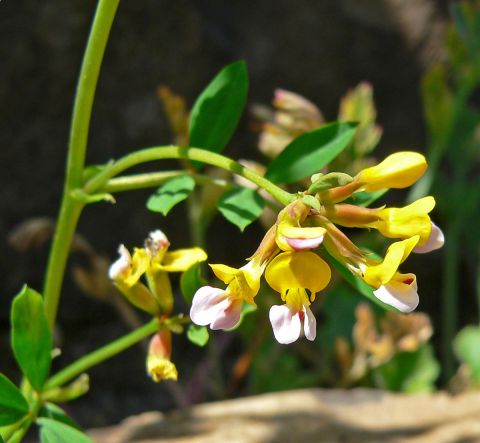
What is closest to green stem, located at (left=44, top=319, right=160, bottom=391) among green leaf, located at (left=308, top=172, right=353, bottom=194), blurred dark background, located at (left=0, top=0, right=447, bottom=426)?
green leaf, located at (left=308, top=172, right=353, bottom=194)

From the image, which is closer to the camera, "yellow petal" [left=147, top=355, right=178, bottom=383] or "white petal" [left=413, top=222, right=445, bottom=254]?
"white petal" [left=413, top=222, right=445, bottom=254]

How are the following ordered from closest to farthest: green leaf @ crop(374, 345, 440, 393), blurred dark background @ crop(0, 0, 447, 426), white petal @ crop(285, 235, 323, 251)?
white petal @ crop(285, 235, 323, 251)
blurred dark background @ crop(0, 0, 447, 426)
green leaf @ crop(374, 345, 440, 393)

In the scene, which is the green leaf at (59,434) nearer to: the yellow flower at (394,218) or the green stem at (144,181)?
the green stem at (144,181)

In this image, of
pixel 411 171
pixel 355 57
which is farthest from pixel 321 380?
pixel 411 171

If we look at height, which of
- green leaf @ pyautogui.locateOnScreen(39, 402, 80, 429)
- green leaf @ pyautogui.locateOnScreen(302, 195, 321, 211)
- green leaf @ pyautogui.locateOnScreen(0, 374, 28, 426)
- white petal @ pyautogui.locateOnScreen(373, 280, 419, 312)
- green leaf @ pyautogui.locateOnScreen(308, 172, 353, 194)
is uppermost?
green leaf @ pyautogui.locateOnScreen(308, 172, 353, 194)

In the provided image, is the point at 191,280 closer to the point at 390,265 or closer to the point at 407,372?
the point at 390,265

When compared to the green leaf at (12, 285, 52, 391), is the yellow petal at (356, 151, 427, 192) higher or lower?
higher

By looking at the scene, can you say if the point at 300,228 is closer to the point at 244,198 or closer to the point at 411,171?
the point at 411,171

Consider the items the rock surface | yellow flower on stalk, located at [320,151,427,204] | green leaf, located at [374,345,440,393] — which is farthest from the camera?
green leaf, located at [374,345,440,393]

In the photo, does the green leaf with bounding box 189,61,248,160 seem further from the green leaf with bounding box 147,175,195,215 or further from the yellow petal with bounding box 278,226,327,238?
the yellow petal with bounding box 278,226,327,238
